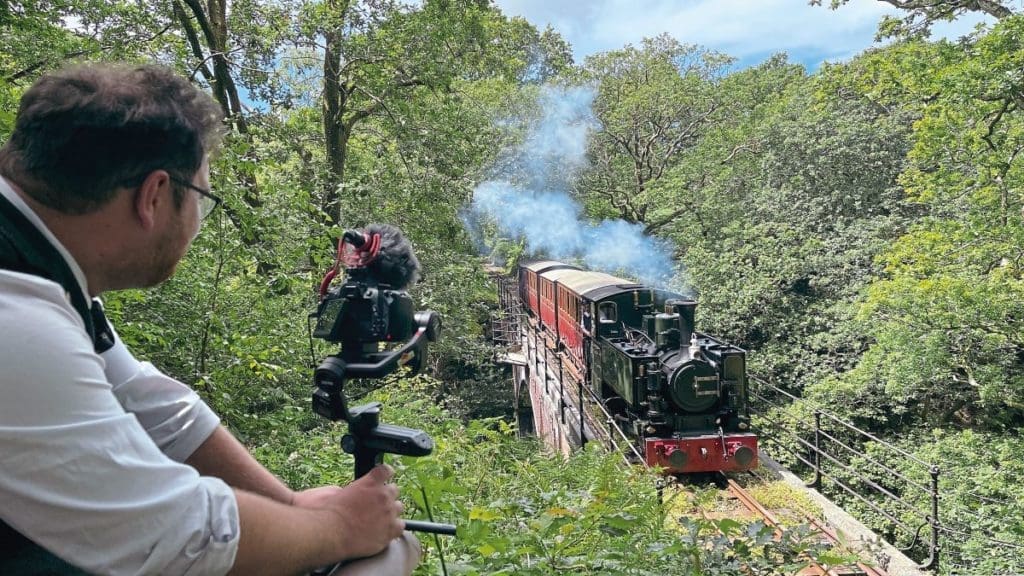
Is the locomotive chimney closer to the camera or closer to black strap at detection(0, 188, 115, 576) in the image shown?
the camera

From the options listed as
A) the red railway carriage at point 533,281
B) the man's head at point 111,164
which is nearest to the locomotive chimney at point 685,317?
the red railway carriage at point 533,281

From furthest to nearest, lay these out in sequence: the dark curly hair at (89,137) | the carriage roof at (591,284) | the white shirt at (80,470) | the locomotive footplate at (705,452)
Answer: the carriage roof at (591,284)
the locomotive footplate at (705,452)
the dark curly hair at (89,137)
the white shirt at (80,470)

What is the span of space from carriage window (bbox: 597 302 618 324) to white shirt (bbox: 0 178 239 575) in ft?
33.4

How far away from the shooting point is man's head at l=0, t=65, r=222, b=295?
989mm

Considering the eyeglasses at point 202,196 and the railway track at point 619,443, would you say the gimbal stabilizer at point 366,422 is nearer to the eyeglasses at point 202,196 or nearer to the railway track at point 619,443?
the eyeglasses at point 202,196

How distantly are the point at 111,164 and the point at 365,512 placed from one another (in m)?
0.77

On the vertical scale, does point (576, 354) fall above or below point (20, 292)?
below

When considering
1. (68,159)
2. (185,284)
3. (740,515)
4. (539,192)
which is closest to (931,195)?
(740,515)

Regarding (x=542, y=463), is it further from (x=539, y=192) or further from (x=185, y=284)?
(x=539, y=192)

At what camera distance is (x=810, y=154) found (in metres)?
17.2

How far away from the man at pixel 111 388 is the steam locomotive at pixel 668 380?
26.4 ft

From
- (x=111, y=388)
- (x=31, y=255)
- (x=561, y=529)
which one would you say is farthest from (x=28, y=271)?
(x=561, y=529)

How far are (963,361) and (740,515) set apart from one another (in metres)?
6.67

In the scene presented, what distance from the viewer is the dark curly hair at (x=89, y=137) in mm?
985
